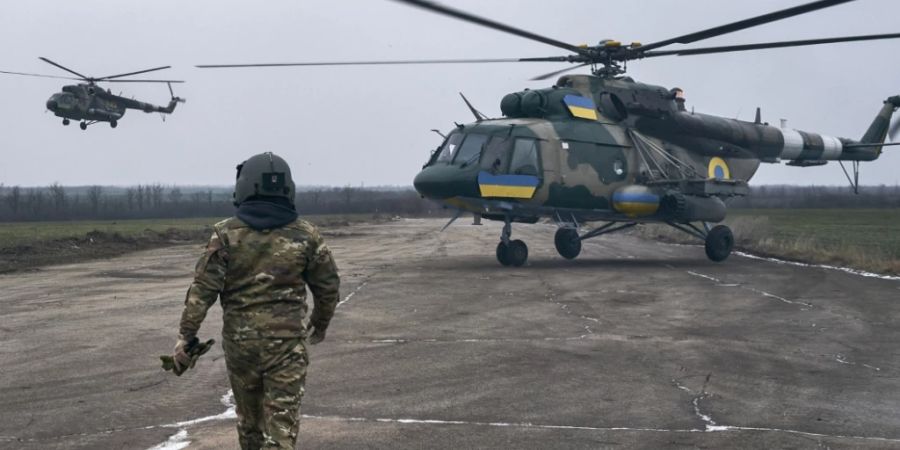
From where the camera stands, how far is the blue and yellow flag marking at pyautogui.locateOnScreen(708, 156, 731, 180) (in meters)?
23.4

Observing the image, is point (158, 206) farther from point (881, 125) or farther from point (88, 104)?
point (881, 125)

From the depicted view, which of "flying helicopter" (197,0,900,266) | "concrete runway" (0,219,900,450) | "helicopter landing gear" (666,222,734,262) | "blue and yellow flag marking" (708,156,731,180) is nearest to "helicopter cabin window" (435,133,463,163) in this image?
"flying helicopter" (197,0,900,266)

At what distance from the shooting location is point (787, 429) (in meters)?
6.92

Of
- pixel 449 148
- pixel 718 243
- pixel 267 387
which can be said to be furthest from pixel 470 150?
pixel 267 387

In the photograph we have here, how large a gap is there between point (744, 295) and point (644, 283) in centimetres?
231

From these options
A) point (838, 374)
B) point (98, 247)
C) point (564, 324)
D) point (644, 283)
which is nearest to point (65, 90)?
point (98, 247)

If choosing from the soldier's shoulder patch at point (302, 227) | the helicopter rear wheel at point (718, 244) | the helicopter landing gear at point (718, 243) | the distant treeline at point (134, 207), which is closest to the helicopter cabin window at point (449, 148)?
the helicopter landing gear at point (718, 243)

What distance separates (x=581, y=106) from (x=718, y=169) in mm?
4789

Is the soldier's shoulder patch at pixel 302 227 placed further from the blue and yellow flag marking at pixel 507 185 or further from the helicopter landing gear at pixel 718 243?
the helicopter landing gear at pixel 718 243

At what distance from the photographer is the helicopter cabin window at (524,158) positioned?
1942 cm

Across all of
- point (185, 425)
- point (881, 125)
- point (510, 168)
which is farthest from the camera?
point (881, 125)

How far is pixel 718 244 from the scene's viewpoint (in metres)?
22.6

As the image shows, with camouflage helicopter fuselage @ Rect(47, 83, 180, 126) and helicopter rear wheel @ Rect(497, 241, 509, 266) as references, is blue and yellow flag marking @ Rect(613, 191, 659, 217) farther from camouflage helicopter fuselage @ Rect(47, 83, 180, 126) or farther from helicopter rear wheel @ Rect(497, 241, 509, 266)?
camouflage helicopter fuselage @ Rect(47, 83, 180, 126)

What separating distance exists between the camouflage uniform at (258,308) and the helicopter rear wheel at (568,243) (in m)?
17.1
